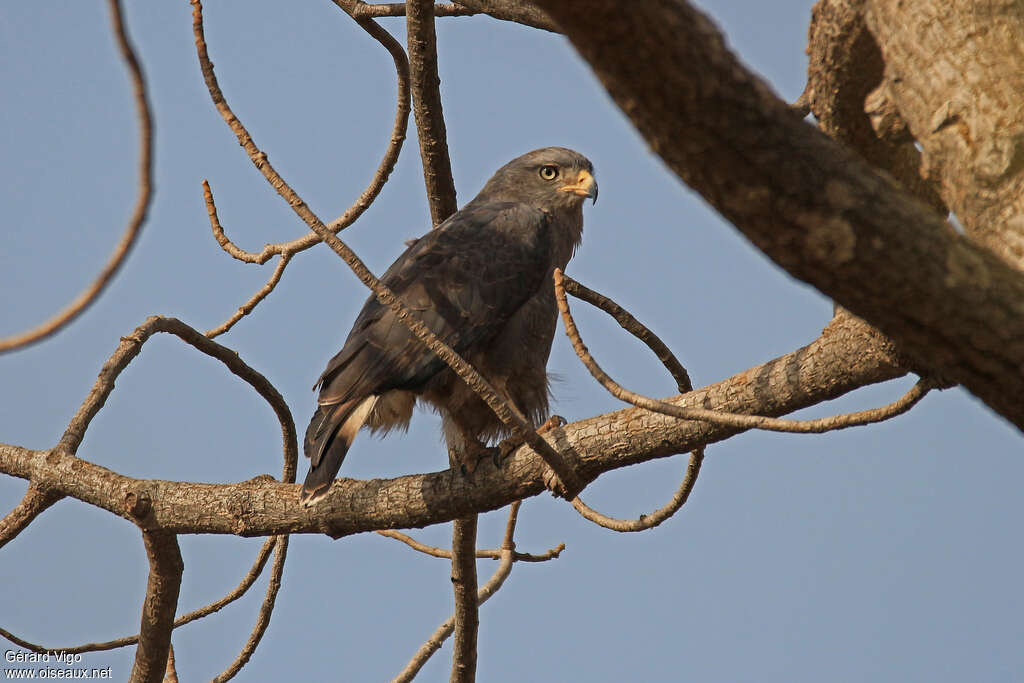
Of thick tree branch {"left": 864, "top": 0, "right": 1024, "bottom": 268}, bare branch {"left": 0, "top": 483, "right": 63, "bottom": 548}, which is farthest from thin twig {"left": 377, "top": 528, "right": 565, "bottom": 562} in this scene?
thick tree branch {"left": 864, "top": 0, "right": 1024, "bottom": 268}

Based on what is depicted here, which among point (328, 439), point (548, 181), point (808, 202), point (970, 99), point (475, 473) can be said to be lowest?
point (808, 202)

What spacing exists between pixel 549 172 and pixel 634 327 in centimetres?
273

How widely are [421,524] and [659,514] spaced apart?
3.08 feet

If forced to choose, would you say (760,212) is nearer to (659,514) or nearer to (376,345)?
(659,514)

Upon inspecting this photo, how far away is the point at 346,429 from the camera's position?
444 centimetres

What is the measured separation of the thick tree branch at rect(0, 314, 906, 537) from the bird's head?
222cm

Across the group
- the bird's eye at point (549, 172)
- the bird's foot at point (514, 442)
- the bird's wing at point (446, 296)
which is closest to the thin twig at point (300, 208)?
the bird's foot at point (514, 442)

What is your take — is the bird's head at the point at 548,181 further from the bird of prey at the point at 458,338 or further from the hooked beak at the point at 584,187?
the bird of prey at the point at 458,338

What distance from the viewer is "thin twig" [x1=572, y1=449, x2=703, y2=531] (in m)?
4.16

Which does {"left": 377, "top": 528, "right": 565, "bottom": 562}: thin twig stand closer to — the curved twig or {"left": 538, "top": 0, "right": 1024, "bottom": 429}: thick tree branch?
the curved twig

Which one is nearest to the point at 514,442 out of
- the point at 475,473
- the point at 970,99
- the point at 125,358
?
the point at 475,473

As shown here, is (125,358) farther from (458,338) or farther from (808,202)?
(808,202)

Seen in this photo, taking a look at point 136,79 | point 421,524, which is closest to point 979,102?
point 136,79

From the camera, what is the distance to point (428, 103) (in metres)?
4.94
